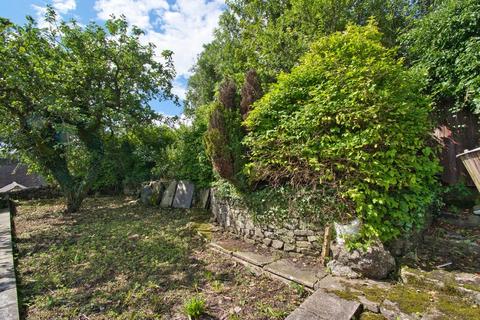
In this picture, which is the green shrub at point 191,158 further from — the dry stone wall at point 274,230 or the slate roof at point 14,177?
the slate roof at point 14,177

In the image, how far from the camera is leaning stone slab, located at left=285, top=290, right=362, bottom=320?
7.87 ft

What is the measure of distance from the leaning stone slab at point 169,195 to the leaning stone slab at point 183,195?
0.15 meters

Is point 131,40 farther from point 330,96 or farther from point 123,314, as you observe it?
point 123,314

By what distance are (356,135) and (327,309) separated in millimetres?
2169

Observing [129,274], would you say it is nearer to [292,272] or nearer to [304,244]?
[292,272]

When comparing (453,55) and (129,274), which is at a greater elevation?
(453,55)

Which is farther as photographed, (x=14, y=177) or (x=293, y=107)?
(x=14, y=177)

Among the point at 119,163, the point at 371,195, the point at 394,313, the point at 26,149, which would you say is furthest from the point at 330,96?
the point at 119,163

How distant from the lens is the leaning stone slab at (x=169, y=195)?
764 cm

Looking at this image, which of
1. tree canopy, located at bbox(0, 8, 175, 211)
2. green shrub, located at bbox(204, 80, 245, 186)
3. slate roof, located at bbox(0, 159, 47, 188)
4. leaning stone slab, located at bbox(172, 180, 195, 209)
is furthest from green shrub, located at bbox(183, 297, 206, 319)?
slate roof, located at bbox(0, 159, 47, 188)

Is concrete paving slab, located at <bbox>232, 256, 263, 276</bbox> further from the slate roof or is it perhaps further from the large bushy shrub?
the slate roof

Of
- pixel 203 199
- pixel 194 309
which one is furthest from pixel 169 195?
pixel 194 309

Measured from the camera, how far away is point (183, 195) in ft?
24.1

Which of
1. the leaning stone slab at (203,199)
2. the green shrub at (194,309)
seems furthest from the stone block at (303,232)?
the leaning stone slab at (203,199)
